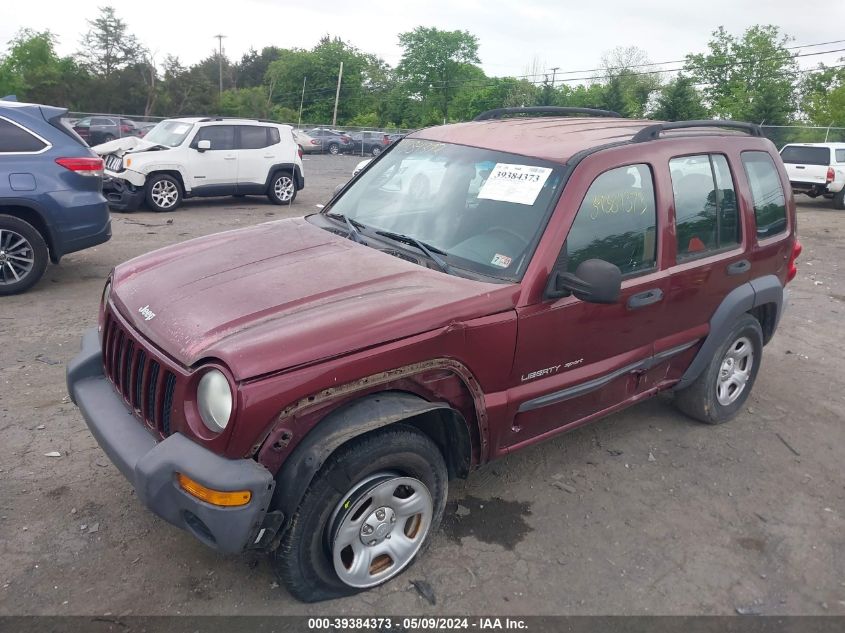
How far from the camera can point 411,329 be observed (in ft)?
8.80

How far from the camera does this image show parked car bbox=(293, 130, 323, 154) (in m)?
32.1

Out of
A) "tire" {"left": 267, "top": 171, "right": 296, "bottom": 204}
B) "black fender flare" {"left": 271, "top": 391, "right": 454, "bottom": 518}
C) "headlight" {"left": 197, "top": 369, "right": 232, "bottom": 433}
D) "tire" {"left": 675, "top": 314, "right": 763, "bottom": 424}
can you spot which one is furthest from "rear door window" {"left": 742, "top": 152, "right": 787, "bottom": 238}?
"tire" {"left": 267, "top": 171, "right": 296, "bottom": 204}

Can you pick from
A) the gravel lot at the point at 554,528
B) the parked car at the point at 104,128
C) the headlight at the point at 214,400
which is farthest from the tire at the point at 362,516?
the parked car at the point at 104,128

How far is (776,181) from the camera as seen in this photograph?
4598 mm

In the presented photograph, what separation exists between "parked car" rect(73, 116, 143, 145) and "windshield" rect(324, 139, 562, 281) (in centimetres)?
2462

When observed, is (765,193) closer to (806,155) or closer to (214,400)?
(214,400)

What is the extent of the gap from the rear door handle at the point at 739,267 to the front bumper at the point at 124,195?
1074 cm

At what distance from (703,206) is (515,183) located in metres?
1.28

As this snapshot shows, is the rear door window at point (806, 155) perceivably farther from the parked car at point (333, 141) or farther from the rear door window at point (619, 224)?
the parked car at point (333, 141)

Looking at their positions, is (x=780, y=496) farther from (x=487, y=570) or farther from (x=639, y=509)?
(x=487, y=570)

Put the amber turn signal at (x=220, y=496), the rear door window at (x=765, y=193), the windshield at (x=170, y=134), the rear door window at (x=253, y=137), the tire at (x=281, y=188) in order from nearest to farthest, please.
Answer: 1. the amber turn signal at (x=220, y=496)
2. the rear door window at (x=765, y=193)
3. the windshield at (x=170, y=134)
4. the rear door window at (x=253, y=137)
5. the tire at (x=281, y=188)

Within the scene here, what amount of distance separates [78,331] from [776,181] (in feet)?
18.0

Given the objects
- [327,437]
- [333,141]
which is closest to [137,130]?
[333,141]

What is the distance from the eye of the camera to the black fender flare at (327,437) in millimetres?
2469
